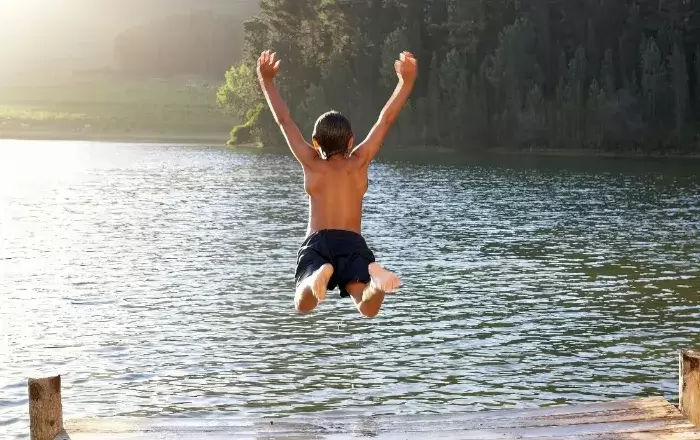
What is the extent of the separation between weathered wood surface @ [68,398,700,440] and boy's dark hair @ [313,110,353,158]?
282cm

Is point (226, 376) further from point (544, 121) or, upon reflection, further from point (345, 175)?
point (544, 121)

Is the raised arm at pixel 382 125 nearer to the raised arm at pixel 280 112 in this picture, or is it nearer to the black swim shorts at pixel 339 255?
the raised arm at pixel 280 112

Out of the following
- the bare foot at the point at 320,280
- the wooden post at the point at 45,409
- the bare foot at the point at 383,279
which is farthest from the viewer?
the wooden post at the point at 45,409

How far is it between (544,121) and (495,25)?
588 inches

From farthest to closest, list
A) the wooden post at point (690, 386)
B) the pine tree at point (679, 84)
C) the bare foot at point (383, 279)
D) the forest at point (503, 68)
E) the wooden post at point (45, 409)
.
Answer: the forest at point (503, 68), the pine tree at point (679, 84), the wooden post at point (690, 386), the wooden post at point (45, 409), the bare foot at point (383, 279)

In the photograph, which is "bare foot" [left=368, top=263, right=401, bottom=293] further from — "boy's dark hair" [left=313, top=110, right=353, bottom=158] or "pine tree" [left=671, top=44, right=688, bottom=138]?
"pine tree" [left=671, top=44, right=688, bottom=138]

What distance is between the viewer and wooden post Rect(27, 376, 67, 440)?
1088 cm

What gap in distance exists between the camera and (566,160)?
354 ft

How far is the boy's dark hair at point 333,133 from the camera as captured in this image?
10.8 meters

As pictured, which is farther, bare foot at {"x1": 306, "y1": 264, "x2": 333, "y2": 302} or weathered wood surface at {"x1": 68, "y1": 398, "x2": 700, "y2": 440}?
weathered wood surface at {"x1": 68, "y1": 398, "x2": 700, "y2": 440}

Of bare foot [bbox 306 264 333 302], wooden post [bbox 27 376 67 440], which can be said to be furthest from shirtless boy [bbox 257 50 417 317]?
wooden post [bbox 27 376 67 440]

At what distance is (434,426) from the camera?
11.2 metres

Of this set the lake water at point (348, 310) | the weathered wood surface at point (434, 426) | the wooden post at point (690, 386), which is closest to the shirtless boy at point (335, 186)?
the weathered wood surface at point (434, 426)

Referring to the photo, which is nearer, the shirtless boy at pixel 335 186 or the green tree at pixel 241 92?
the shirtless boy at pixel 335 186
